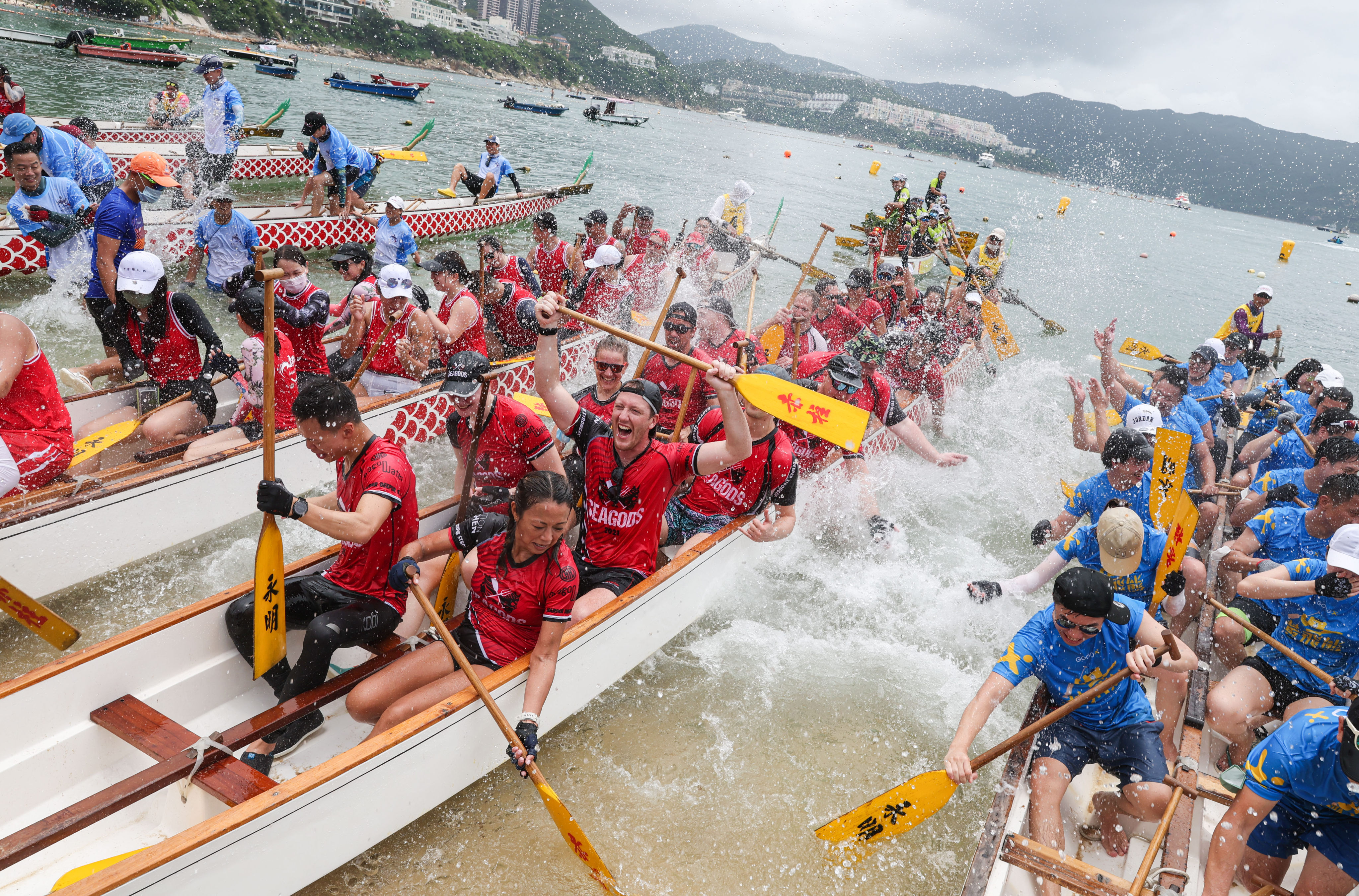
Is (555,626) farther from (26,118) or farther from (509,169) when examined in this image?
(509,169)

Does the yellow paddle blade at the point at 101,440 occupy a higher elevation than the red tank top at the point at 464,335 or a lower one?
lower

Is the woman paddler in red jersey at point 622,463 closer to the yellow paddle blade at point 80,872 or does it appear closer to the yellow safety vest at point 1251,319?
the yellow paddle blade at point 80,872

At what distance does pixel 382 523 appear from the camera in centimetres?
337

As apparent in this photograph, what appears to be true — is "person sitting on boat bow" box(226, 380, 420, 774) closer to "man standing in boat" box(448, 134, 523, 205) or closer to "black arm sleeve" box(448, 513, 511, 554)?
"black arm sleeve" box(448, 513, 511, 554)

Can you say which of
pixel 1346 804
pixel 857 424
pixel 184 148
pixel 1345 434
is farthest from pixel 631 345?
pixel 184 148

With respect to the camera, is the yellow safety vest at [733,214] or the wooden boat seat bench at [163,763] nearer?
the wooden boat seat bench at [163,763]

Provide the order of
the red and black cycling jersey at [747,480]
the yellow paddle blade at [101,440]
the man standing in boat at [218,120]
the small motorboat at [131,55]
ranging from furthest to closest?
the small motorboat at [131,55], the man standing in boat at [218,120], the yellow paddle blade at [101,440], the red and black cycling jersey at [747,480]

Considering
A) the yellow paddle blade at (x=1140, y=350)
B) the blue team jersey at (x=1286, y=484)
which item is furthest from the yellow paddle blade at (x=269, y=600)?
the yellow paddle blade at (x=1140, y=350)

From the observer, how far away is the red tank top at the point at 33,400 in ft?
13.3

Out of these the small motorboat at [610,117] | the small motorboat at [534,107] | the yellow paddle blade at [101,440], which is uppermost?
the small motorboat at [610,117]

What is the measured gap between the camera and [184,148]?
14.1 metres

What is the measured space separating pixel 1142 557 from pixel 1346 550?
864 millimetres

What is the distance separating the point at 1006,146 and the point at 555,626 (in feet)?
493

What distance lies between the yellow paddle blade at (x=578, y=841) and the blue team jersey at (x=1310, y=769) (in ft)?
8.98
